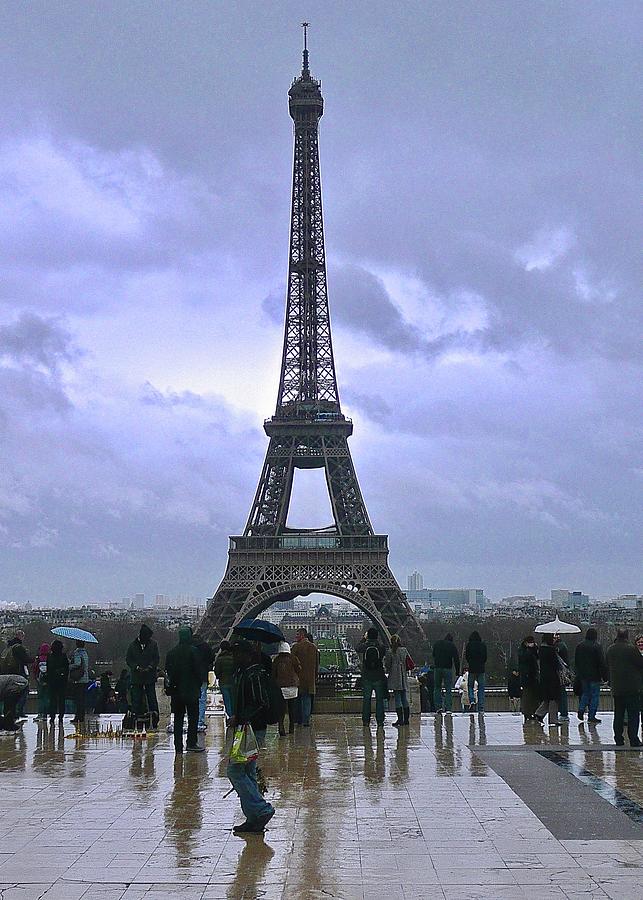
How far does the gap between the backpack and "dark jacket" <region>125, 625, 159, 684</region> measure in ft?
11.9

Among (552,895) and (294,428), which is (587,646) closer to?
(552,895)

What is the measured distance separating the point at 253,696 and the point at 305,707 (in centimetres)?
900

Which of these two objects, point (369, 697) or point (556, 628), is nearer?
point (369, 697)

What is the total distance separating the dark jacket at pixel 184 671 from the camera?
16.3 m

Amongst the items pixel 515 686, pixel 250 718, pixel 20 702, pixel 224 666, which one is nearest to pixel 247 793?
pixel 250 718

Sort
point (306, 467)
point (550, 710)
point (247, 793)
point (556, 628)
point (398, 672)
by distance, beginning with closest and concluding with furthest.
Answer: point (247, 793) < point (550, 710) < point (398, 672) < point (556, 628) < point (306, 467)

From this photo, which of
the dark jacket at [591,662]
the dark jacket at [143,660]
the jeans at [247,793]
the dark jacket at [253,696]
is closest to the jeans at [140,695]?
the dark jacket at [143,660]

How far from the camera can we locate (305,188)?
71.6m

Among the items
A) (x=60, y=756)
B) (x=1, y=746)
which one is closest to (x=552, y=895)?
(x=60, y=756)

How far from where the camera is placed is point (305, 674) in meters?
19.9

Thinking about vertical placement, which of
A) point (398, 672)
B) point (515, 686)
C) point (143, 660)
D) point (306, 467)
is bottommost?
point (515, 686)

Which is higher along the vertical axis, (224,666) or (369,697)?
(224,666)

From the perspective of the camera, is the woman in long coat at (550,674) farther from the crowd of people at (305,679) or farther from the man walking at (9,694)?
the man walking at (9,694)

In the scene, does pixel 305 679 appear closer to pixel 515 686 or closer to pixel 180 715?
pixel 180 715
